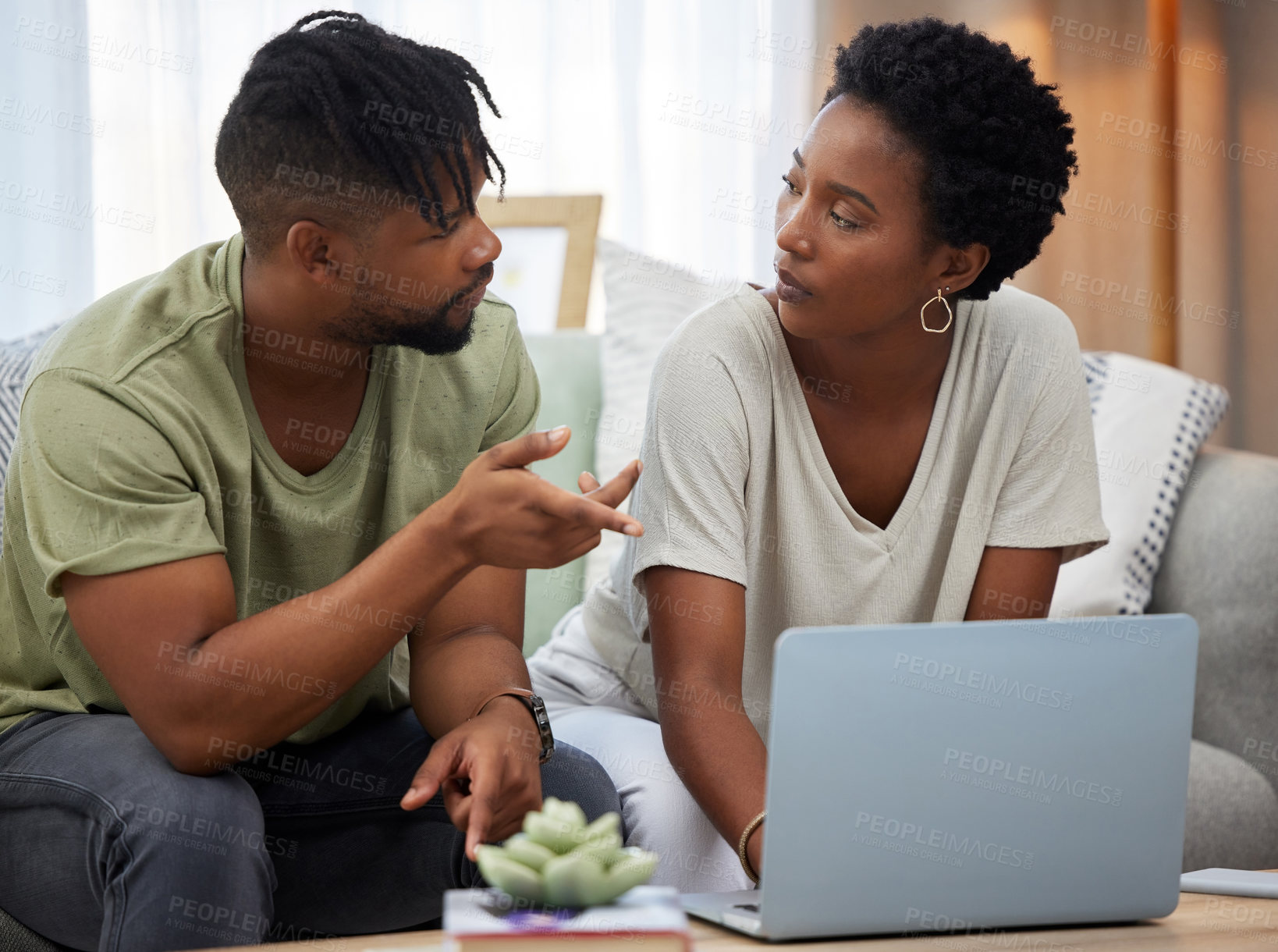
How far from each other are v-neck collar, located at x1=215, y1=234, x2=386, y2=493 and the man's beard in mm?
74

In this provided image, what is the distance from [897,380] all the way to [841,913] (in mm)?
670

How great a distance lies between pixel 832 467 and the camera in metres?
1.25

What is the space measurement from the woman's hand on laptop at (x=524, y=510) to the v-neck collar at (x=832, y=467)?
1.21 ft

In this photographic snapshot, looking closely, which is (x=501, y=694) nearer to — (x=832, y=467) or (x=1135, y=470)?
(x=832, y=467)

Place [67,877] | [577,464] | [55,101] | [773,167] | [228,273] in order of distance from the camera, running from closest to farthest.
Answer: [67,877]
[228,273]
[577,464]
[55,101]
[773,167]

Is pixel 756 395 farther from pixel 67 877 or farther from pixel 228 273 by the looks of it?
pixel 67 877

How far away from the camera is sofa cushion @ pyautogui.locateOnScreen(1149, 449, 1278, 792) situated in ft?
4.96

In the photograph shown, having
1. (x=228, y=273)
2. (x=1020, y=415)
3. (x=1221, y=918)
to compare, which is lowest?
(x=1221, y=918)

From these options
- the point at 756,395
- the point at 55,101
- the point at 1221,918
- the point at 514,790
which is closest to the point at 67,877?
the point at 514,790

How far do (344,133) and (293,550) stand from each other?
14.7 inches

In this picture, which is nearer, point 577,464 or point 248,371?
A: point 248,371

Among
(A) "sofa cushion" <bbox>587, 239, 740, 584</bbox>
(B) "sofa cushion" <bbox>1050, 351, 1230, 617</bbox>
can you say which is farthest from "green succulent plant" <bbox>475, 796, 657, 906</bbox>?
(B) "sofa cushion" <bbox>1050, 351, 1230, 617</bbox>

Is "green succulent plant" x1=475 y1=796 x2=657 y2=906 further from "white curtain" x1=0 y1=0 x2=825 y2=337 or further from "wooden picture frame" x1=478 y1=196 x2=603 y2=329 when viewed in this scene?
"white curtain" x1=0 y1=0 x2=825 y2=337

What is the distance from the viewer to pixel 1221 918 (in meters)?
0.81
